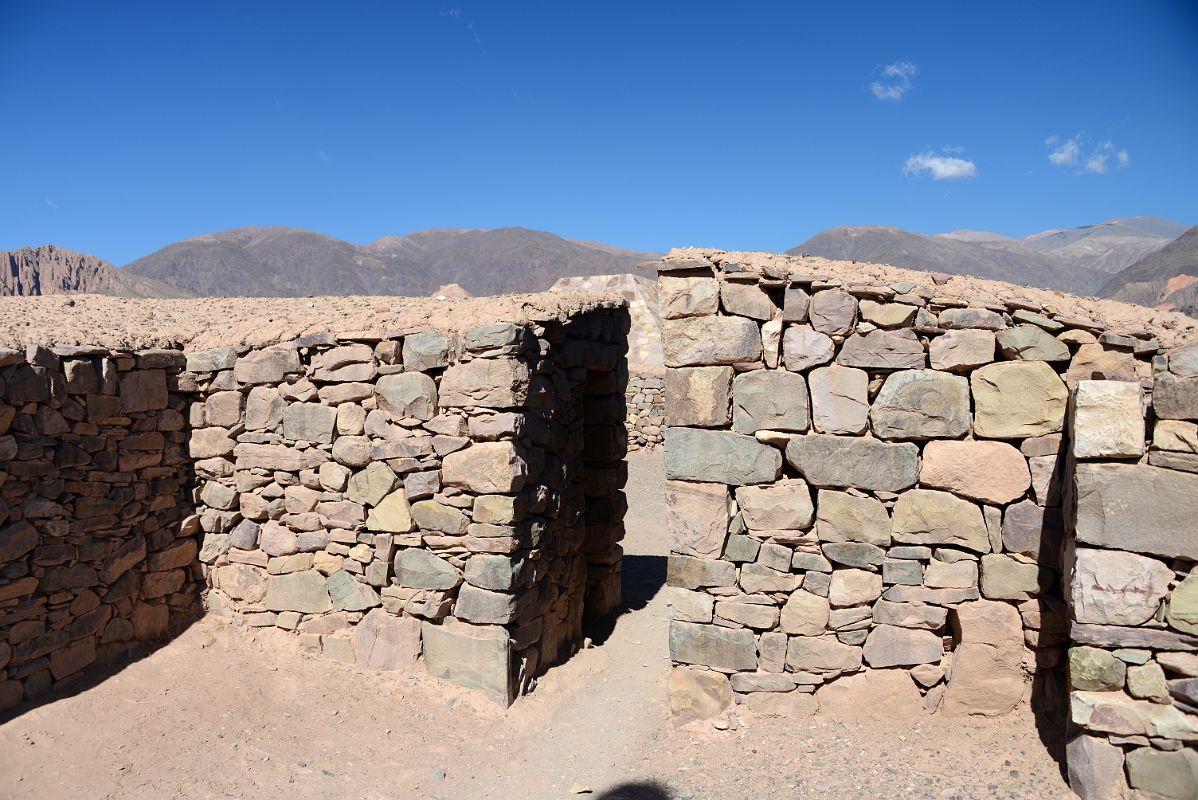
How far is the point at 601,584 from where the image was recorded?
7.46 metres

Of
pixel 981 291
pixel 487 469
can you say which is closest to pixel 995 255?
pixel 981 291

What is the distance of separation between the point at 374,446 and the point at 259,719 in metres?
2.05

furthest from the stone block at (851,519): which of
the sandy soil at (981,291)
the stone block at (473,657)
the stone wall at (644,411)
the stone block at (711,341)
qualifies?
the stone wall at (644,411)

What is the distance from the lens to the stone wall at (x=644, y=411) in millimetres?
16062

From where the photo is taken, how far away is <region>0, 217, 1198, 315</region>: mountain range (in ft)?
82.4

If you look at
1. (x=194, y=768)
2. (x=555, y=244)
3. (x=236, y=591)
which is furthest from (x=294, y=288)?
(x=194, y=768)

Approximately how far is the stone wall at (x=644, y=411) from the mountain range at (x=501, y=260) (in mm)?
7357

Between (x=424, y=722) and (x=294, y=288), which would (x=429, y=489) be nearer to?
(x=424, y=722)

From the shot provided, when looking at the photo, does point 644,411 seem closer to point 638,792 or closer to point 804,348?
point 804,348

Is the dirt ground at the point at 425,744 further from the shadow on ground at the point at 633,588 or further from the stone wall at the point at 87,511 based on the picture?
the shadow on ground at the point at 633,588

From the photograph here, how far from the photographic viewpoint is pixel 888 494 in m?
4.41

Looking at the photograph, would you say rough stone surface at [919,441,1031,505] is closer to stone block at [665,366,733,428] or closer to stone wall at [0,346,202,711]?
stone block at [665,366,733,428]

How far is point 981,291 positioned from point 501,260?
105 feet

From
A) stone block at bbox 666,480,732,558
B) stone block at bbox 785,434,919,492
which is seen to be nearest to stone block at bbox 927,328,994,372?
stone block at bbox 785,434,919,492
